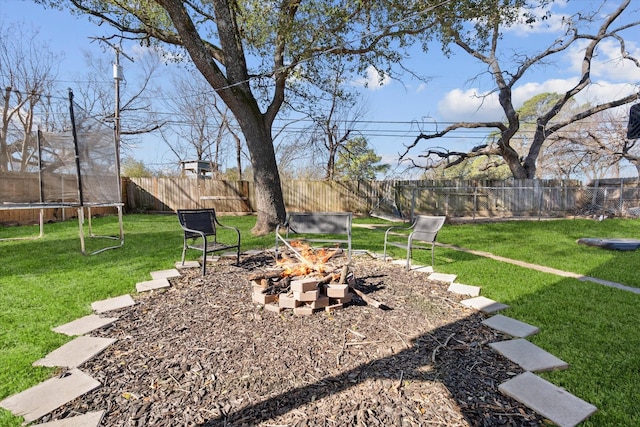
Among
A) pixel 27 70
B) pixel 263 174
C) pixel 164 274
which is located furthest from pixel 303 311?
pixel 27 70

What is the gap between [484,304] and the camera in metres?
2.93

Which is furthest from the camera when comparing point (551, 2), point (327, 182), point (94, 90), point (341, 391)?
point (94, 90)

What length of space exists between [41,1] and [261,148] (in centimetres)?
541

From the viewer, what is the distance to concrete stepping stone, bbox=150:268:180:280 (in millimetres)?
3703

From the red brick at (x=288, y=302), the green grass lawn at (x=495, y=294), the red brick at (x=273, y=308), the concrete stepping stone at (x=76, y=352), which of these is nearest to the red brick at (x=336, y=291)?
the red brick at (x=288, y=302)

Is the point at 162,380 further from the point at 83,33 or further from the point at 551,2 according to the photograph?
the point at 551,2

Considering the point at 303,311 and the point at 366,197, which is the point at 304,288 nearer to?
the point at 303,311

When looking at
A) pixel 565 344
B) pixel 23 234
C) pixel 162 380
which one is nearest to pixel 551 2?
pixel 565 344

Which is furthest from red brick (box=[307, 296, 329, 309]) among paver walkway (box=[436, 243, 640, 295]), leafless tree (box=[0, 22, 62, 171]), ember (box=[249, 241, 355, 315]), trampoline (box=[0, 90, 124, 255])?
leafless tree (box=[0, 22, 62, 171])

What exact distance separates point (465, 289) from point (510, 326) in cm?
85

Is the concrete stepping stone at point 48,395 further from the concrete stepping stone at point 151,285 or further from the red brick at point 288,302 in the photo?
the concrete stepping stone at point 151,285

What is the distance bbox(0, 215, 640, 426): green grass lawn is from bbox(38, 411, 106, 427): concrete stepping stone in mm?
179

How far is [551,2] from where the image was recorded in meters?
7.71

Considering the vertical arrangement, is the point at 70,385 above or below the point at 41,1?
below
